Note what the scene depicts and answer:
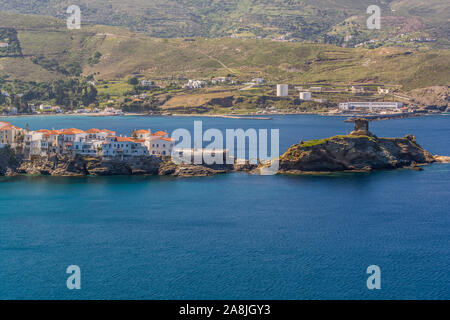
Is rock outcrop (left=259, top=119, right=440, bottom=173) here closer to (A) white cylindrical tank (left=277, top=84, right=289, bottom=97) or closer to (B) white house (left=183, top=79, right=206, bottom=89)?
(A) white cylindrical tank (left=277, top=84, right=289, bottom=97)

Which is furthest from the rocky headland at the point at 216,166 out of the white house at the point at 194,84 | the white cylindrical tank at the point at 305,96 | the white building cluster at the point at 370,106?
the white house at the point at 194,84

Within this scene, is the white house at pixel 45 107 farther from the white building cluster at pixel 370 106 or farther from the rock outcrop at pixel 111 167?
the rock outcrop at pixel 111 167

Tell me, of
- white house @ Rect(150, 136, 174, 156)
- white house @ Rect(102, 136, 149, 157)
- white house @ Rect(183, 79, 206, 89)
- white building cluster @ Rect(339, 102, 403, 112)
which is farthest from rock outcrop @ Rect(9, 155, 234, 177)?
white house @ Rect(183, 79, 206, 89)
